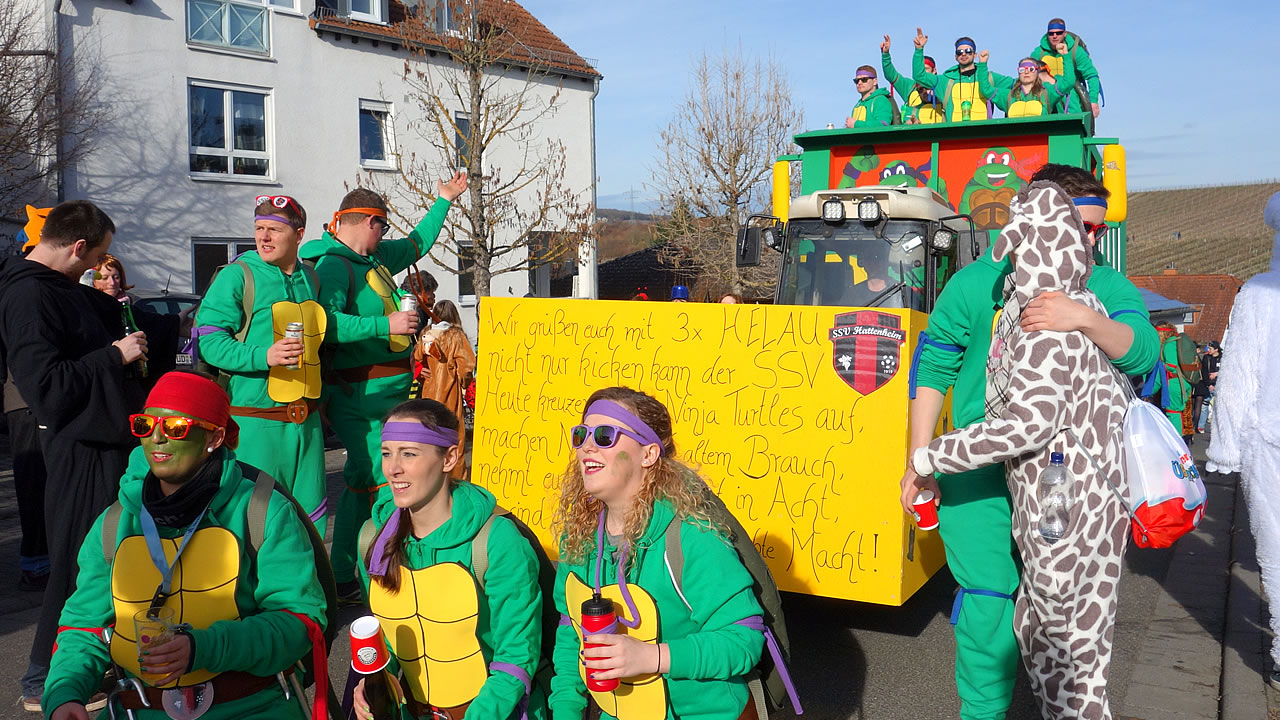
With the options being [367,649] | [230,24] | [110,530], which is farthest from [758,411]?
[230,24]

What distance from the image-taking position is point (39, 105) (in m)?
16.8

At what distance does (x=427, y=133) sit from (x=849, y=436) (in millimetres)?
20155

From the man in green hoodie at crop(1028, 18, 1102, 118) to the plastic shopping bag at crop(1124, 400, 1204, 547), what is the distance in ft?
23.2

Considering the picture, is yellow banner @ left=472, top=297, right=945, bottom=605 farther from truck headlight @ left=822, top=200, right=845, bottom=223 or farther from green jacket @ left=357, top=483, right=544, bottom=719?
truck headlight @ left=822, top=200, right=845, bottom=223

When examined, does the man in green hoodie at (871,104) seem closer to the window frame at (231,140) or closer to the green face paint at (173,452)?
the green face paint at (173,452)

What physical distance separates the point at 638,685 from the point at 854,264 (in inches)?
205

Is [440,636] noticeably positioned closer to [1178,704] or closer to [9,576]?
[1178,704]

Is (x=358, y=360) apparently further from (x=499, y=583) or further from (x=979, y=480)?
(x=979, y=480)

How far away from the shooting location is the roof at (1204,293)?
40906mm

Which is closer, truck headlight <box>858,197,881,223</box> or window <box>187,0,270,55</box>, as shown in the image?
truck headlight <box>858,197,881,223</box>

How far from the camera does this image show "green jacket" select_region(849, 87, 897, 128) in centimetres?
935

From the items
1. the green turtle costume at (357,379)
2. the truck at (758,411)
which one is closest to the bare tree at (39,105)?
the green turtle costume at (357,379)

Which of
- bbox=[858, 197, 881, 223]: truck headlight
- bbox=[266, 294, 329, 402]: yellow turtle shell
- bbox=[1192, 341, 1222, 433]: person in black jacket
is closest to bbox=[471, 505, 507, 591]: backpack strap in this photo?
bbox=[266, 294, 329, 402]: yellow turtle shell

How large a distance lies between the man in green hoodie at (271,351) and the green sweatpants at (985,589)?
2915 mm
